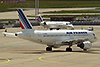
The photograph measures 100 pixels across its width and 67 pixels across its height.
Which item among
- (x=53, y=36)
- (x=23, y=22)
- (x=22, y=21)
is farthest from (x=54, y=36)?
(x=22, y=21)

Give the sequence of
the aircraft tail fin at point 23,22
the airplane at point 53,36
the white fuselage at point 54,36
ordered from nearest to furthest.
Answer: the aircraft tail fin at point 23,22 < the airplane at point 53,36 < the white fuselage at point 54,36

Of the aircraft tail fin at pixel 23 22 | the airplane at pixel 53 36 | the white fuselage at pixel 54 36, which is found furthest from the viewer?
the white fuselage at pixel 54 36

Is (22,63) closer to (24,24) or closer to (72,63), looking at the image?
(72,63)

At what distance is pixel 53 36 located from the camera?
181ft

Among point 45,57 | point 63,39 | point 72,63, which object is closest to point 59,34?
point 63,39

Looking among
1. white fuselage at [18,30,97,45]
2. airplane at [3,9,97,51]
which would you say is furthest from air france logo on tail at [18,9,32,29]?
white fuselage at [18,30,97,45]

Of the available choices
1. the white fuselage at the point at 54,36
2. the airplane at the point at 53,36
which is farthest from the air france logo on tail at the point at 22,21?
the white fuselage at the point at 54,36

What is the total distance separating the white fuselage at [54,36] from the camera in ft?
176

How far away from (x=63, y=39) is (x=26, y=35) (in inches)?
306

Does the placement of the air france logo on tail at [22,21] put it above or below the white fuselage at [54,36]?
above

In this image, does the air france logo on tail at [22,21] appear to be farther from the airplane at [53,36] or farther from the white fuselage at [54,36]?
the white fuselage at [54,36]

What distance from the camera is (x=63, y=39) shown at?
55.6 metres

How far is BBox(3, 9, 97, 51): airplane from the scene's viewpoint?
5319 centimetres

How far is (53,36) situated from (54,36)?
22cm
